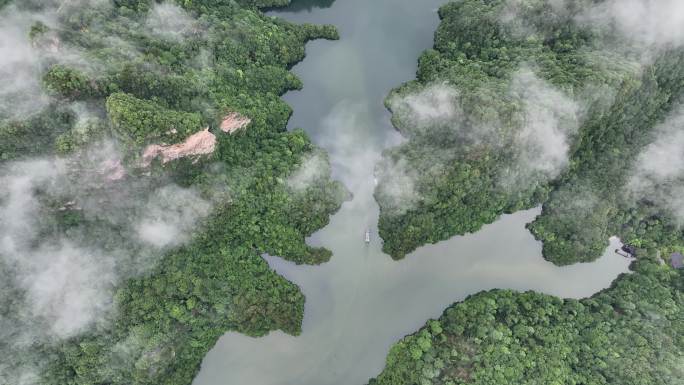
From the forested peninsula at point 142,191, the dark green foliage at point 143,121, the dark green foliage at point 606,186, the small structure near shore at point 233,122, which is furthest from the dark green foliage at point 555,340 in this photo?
the dark green foliage at point 143,121

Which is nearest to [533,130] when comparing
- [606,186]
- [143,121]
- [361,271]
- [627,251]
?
[606,186]

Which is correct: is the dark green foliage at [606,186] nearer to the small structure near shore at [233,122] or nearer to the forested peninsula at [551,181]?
the forested peninsula at [551,181]

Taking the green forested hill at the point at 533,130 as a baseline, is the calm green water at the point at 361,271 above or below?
below

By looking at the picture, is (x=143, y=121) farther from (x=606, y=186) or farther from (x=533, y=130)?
(x=606, y=186)

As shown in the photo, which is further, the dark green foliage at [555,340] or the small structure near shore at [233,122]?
the small structure near shore at [233,122]

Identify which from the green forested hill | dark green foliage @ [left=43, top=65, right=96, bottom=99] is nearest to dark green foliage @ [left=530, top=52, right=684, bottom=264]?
the green forested hill

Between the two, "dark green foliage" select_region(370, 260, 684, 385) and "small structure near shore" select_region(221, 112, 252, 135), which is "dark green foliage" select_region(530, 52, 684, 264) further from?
"small structure near shore" select_region(221, 112, 252, 135)
